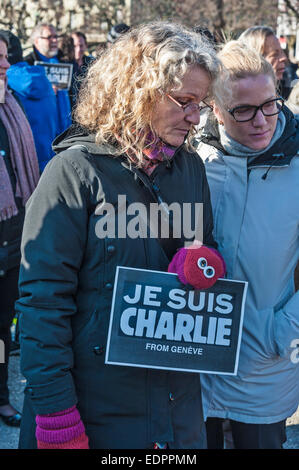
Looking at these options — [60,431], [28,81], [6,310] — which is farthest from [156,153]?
[28,81]

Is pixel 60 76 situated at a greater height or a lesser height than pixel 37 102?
lesser

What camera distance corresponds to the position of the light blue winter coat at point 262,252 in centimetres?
228

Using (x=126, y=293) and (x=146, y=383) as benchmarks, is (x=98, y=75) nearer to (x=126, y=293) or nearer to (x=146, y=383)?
(x=126, y=293)

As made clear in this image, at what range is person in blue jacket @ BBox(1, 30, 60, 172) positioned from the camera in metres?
4.53

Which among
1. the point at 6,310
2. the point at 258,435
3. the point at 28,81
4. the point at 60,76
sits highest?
the point at 28,81

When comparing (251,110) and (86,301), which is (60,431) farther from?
(251,110)

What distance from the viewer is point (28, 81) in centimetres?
452

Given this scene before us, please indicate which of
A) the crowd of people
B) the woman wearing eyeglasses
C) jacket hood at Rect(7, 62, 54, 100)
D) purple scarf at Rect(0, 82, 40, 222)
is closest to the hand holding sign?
the crowd of people

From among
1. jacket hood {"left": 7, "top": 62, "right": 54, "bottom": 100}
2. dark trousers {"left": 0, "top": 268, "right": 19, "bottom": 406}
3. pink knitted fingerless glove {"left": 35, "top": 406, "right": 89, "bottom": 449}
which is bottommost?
dark trousers {"left": 0, "top": 268, "right": 19, "bottom": 406}

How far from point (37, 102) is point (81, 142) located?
9.48 feet

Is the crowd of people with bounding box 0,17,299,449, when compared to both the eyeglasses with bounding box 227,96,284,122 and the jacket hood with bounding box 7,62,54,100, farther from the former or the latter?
the jacket hood with bounding box 7,62,54,100

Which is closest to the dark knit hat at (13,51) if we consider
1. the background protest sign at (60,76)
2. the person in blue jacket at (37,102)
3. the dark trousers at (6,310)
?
the person in blue jacket at (37,102)

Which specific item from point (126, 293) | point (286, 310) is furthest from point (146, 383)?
point (286, 310)

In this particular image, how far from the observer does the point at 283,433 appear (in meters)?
2.49
